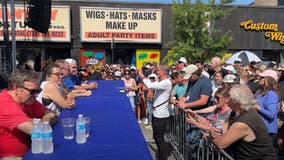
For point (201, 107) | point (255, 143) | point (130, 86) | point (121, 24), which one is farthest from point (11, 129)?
point (121, 24)

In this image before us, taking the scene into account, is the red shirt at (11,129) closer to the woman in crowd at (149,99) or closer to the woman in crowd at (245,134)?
the woman in crowd at (245,134)

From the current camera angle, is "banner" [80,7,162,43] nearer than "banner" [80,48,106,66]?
Yes

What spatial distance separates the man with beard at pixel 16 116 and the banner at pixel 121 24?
17412mm

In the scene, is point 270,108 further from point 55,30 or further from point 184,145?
point 55,30

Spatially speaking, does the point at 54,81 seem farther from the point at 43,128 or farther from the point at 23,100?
A: the point at 43,128

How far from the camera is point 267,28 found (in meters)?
22.3

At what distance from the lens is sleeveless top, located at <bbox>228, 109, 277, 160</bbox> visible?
10.4 feet

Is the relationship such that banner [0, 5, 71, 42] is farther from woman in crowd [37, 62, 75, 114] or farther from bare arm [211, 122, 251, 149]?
Answer: bare arm [211, 122, 251, 149]

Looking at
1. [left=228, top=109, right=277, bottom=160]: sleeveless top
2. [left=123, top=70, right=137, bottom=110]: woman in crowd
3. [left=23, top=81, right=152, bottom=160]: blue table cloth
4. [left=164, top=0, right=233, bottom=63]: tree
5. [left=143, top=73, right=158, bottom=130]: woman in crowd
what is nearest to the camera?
[left=23, top=81, right=152, bottom=160]: blue table cloth

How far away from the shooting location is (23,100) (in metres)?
3.09

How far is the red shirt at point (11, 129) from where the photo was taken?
2955mm

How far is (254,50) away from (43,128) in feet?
71.8

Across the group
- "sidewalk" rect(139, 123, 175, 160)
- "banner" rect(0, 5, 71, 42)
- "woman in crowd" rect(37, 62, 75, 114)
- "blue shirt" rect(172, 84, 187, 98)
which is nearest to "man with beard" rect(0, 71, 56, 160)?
"woman in crowd" rect(37, 62, 75, 114)

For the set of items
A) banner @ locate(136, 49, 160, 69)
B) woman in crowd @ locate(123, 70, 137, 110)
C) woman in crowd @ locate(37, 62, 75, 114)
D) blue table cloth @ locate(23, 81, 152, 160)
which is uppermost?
banner @ locate(136, 49, 160, 69)
